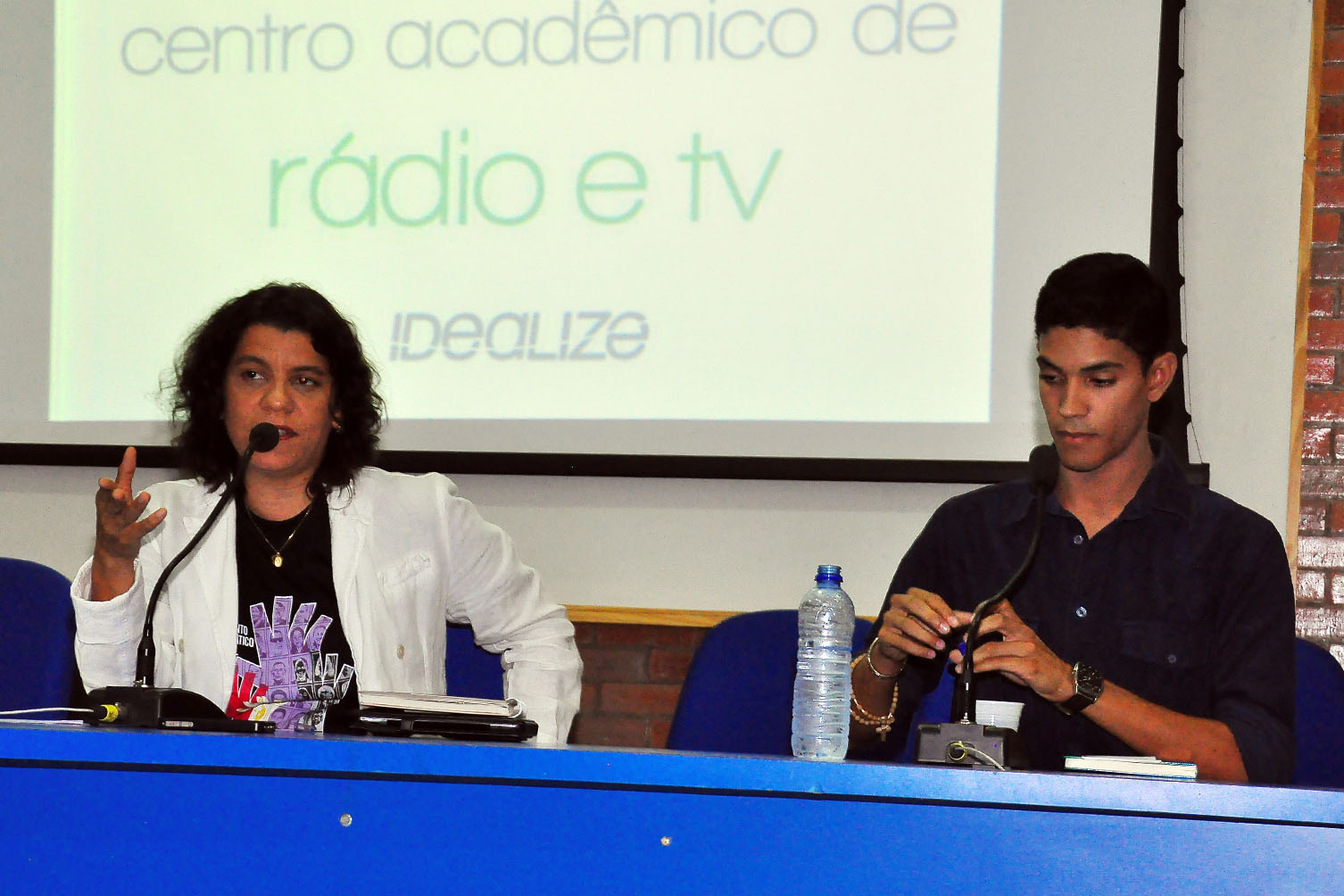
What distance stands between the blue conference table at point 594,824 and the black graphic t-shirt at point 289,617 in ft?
2.10

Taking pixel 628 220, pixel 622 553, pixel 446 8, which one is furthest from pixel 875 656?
pixel 446 8

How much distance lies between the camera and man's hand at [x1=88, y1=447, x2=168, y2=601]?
1657 millimetres

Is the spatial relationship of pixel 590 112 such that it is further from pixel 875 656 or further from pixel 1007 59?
pixel 875 656

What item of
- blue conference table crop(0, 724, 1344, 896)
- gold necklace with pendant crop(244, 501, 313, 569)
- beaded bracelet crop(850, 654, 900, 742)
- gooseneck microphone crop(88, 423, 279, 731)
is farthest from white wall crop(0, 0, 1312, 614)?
blue conference table crop(0, 724, 1344, 896)

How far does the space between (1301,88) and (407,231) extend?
1.73m

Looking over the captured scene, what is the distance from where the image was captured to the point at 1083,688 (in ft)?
4.88

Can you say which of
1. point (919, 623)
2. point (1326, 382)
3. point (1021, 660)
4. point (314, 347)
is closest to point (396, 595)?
point (314, 347)

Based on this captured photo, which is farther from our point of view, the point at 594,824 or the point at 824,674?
the point at 824,674

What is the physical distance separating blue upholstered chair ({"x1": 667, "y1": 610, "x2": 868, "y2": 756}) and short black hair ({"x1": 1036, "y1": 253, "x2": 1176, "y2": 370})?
0.59 meters

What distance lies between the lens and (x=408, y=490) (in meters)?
2.26

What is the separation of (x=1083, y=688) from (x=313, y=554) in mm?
1209

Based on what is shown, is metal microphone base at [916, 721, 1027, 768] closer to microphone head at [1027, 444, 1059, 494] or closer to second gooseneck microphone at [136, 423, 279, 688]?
microphone head at [1027, 444, 1059, 494]

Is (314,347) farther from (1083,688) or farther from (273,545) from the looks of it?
(1083,688)

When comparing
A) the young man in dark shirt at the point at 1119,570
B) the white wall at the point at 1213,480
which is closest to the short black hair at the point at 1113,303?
the young man in dark shirt at the point at 1119,570
